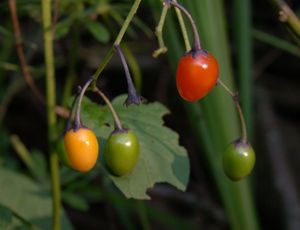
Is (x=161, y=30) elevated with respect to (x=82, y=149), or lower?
elevated

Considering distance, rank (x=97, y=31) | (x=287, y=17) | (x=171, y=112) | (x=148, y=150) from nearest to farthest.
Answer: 1. (x=287, y=17)
2. (x=148, y=150)
3. (x=97, y=31)
4. (x=171, y=112)

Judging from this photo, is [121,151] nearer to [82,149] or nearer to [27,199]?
[82,149]

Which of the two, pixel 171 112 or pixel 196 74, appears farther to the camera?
pixel 171 112

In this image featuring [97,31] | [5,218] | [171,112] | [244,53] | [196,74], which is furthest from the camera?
[171,112]

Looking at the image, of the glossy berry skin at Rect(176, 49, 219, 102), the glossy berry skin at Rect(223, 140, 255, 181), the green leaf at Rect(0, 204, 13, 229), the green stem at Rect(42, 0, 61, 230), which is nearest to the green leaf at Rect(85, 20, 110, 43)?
the green stem at Rect(42, 0, 61, 230)

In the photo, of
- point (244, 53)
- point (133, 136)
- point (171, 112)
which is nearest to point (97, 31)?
point (244, 53)

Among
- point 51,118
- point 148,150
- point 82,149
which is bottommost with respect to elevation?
point 82,149

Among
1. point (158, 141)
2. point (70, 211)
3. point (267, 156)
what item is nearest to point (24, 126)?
point (70, 211)

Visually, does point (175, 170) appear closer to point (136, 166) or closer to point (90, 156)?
point (136, 166)
